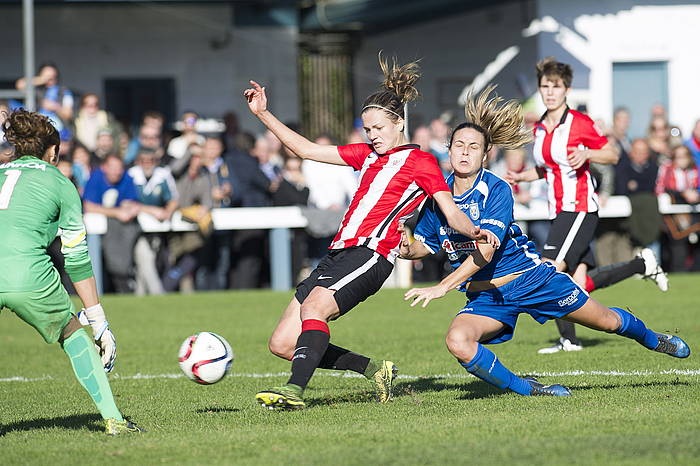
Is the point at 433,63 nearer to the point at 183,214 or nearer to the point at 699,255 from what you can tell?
the point at 699,255

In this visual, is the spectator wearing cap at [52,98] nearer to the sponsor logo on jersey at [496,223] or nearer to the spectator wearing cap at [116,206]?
the spectator wearing cap at [116,206]

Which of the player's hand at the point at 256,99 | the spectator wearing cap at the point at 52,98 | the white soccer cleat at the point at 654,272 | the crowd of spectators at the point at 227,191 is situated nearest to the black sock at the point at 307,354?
the player's hand at the point at 256,99

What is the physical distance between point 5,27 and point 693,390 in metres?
17.9

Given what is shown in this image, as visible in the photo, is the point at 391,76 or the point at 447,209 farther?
the point at 391,76

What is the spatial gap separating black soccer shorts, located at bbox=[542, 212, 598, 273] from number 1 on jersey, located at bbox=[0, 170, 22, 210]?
4.53 meters

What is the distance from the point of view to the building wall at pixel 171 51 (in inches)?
880

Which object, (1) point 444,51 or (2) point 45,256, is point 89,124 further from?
(2) point 45,256

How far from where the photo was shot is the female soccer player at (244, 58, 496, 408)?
6.59 m

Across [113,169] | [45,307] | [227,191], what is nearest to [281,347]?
[45,307]

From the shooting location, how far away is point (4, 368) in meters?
9.70

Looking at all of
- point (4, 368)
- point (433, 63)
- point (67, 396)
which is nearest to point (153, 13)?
point (433, 63)

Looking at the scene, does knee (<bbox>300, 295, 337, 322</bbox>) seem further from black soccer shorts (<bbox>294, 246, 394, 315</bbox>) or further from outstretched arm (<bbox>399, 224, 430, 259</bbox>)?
outstretched arm (<bbox>399, 224, 430, 259</bbox>)

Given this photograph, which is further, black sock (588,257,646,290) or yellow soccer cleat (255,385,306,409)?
black sock (588,257,646,290)

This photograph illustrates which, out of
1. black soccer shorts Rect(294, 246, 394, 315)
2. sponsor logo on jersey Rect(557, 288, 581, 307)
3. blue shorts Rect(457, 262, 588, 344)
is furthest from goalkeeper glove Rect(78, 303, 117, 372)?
sponsor logo on jersey Rect(557, 288, 581, 307)
